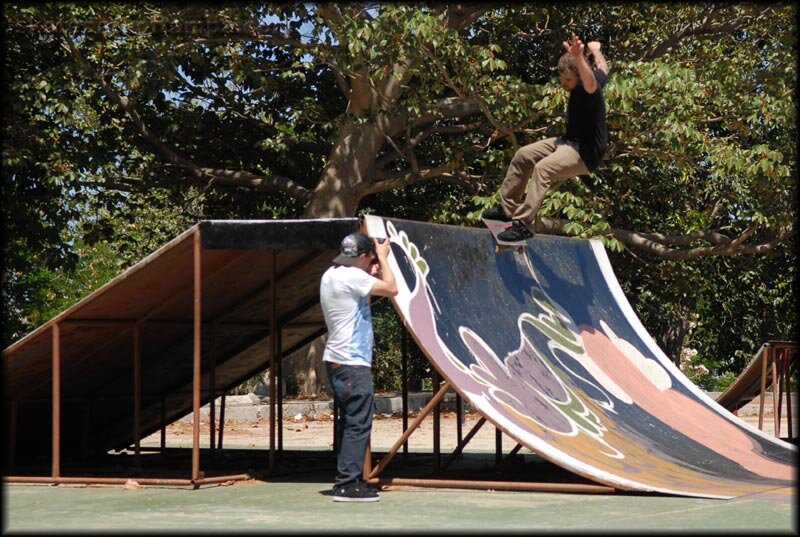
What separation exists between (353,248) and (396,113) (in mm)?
11200

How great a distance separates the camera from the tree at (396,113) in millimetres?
18141

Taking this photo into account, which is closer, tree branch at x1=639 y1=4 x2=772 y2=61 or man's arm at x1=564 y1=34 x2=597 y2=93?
man's arm at x1=564 y1=34 x2=597 y2=93

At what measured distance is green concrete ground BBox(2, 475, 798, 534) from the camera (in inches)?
256

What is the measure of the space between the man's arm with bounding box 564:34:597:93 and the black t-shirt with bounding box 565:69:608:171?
Answer: 0.63 ft

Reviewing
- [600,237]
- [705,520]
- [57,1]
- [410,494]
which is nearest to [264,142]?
[57,1]

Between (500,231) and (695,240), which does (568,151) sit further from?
(695,240)

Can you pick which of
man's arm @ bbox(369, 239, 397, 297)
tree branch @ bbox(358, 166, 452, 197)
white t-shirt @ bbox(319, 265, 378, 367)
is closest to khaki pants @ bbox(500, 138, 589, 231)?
man's arm @ bbox(369, 239, 397, 297)

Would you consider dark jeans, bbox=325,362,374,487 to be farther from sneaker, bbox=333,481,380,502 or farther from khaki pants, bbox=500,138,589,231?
khaki pants, bbox=500,138,589,231

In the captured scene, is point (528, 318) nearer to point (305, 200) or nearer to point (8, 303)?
point (305, 200)

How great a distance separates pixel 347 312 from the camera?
7836mm

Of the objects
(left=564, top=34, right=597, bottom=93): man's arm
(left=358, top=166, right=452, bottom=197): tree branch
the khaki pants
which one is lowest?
the khaki pants

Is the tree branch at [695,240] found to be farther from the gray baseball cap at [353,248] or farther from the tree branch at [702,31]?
the gray baseball cap at [353,248]

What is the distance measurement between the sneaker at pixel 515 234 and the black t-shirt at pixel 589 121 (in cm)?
80

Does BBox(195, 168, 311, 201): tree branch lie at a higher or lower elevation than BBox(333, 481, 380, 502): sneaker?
higher
